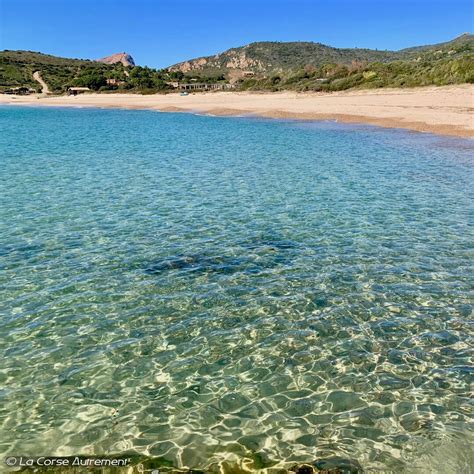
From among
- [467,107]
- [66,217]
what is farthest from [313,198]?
[467,107]

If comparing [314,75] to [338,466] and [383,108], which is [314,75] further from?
[338,466]

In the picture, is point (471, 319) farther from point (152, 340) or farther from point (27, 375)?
point (27, 375)

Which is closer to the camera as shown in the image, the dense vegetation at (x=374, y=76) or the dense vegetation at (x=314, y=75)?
the dense vegetation at (x=374, y=76)

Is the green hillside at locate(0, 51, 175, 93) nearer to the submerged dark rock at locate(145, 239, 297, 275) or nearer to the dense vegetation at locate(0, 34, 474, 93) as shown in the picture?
the dense vegetation at locate(0, 34, 474, 93)

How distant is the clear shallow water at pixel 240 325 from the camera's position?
221 inches

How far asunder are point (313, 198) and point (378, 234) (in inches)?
184

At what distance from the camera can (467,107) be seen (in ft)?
142

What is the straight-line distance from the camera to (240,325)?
8219 millimetres

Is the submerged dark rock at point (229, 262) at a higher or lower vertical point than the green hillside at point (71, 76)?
higher

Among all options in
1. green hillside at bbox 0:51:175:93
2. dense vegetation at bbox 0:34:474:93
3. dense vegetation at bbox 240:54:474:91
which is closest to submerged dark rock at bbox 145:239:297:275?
dense vegetation at bbox 240:54:474:91

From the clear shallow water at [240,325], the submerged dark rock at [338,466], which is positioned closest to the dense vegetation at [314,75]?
the clear shallow water at [240,325]

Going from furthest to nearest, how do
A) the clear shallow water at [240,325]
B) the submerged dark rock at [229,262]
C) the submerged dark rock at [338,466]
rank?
1. the submerged dark rock at [229,262]
2. the clear shallow water at [240,325]
3. the submerged dark rock at [338,466]

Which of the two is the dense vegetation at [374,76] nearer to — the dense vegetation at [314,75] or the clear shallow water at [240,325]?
the dense vegetation at [314,75]

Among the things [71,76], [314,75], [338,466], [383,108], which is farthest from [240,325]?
[71,76]
